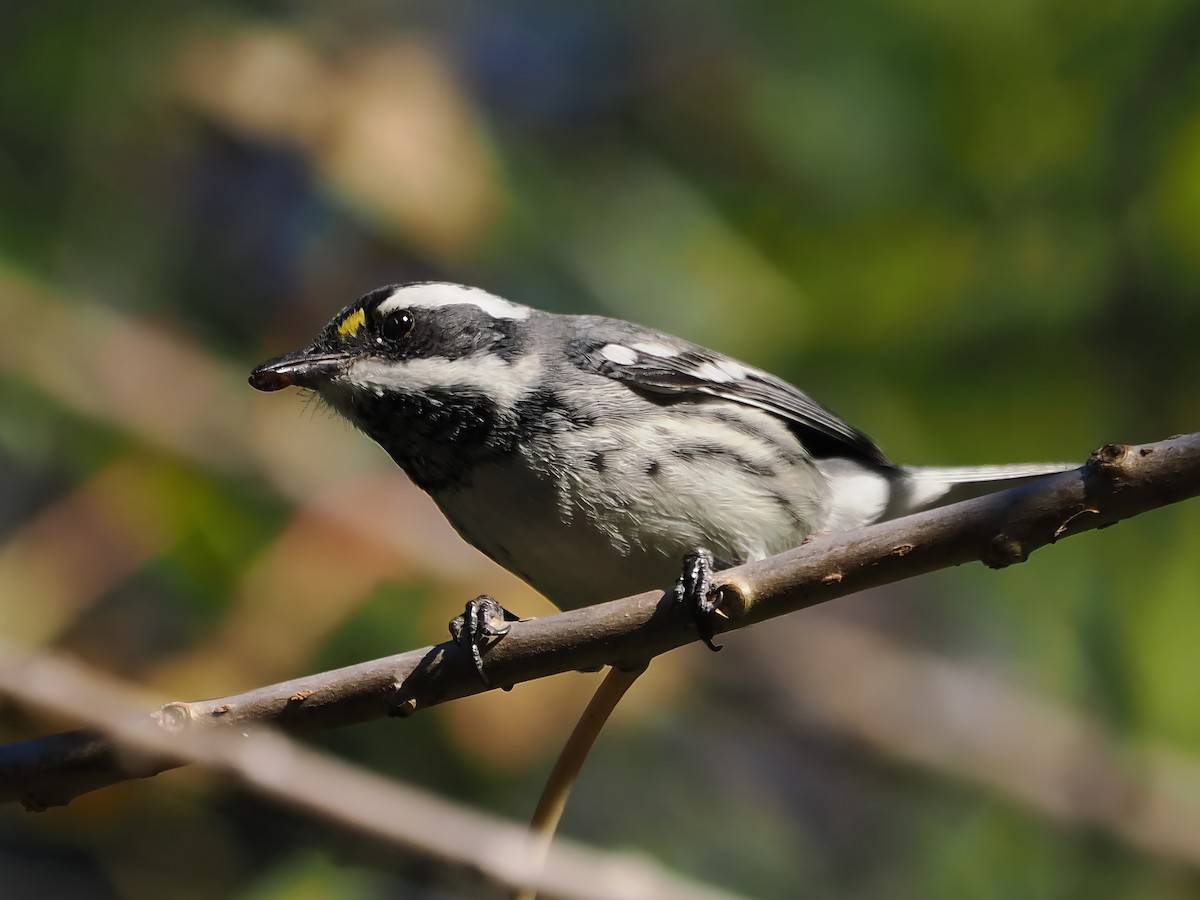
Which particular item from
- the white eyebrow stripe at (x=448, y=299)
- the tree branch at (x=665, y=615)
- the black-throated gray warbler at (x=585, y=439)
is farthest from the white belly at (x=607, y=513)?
the tree branch at (x=665, y=615)

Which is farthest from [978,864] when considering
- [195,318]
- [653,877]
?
[195,318]

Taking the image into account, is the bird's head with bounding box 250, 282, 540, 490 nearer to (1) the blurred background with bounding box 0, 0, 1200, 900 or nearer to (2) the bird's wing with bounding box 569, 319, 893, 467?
(2) the bird's wing with bounding box 569, 319, 893, 467

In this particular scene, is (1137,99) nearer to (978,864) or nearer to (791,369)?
(791,369)

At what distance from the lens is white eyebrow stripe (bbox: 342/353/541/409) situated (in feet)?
11.2

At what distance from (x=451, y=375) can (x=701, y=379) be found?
2.29 ft

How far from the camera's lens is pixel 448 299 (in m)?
3.73

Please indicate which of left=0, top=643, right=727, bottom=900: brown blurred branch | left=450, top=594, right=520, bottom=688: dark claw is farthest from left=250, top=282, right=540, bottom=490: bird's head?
left=0, top=643, right=727, bottom=900: brown blurred branch

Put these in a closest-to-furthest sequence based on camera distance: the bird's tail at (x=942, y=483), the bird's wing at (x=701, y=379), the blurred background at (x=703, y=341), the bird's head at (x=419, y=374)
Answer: the bird's head at (x=419, y=374) → the bird's wing at (x=701, y=379) → the bird's tail at (x=942, y=483) → the blurred background at (x=703, y=341)

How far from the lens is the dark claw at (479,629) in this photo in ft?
8.02

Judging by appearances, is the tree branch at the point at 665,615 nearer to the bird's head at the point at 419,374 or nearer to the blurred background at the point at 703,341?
the bird's head at the point at 419,374

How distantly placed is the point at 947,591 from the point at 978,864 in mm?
1047

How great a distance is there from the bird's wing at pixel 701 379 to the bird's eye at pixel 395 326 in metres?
0.44

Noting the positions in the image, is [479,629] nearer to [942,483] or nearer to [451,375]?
[451,375]

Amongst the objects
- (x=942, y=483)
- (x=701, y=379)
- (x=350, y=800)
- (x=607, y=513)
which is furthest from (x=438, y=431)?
(x=350, y=800)
